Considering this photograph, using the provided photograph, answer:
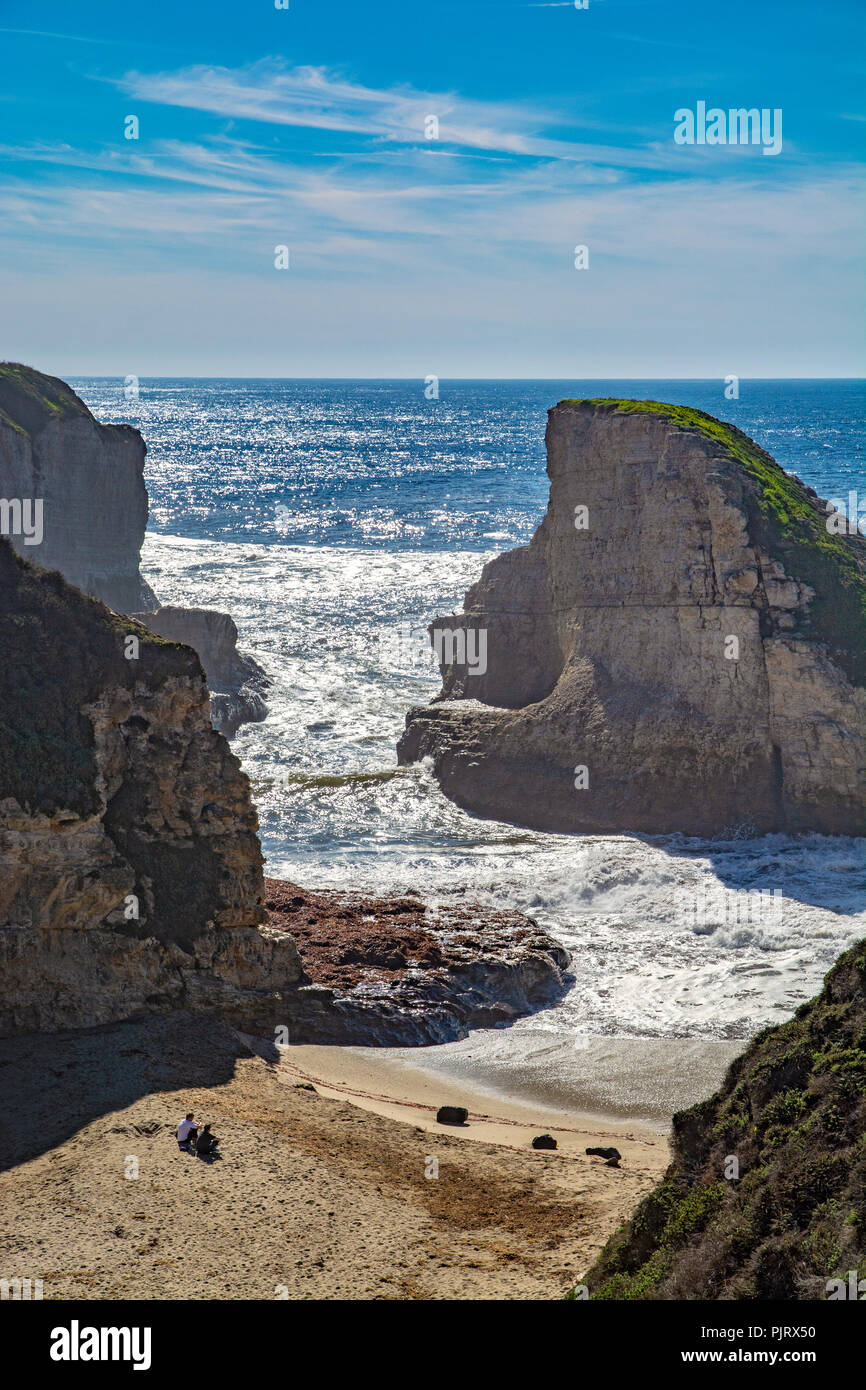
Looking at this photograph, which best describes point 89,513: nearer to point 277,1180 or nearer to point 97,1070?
point 97,1070

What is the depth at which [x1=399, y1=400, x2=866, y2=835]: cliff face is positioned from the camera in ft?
102

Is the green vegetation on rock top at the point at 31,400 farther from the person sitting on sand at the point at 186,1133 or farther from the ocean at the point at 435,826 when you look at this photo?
the person sitting on sand at the point at 186,1133

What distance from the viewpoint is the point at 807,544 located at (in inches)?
1318

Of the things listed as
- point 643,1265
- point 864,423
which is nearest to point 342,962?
point 643,1265

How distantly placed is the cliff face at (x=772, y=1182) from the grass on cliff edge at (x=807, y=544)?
1881 centimetres

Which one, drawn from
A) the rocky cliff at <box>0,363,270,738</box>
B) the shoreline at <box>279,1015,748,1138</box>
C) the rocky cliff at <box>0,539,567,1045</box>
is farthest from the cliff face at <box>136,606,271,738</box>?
the shoreline at <box>279,1015,748,1138</box>

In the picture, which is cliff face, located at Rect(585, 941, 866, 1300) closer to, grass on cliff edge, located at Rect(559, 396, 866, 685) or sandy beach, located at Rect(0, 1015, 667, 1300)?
sandy beach, located at Rect(0, 1015, 667, 1300)

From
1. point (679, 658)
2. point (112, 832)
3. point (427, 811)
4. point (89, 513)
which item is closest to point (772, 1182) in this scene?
point (112, 832)

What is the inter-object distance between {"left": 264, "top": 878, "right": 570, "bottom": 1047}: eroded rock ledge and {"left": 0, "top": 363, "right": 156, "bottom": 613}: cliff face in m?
24.7

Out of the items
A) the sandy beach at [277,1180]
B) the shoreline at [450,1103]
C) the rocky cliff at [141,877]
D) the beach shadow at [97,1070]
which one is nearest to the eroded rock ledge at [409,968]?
the rocky cliff at [141,877]

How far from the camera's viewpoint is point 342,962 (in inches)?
916
